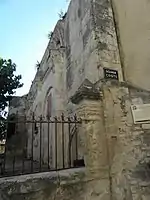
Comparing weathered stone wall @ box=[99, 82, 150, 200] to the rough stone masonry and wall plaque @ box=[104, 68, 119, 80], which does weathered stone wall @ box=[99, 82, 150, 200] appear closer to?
the rough stone masonry

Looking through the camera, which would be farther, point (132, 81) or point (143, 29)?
point (143, 29)

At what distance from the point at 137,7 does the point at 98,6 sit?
107 cm

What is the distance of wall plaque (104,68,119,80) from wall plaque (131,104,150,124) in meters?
0.77

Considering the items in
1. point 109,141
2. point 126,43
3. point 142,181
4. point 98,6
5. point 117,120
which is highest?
point 98,6

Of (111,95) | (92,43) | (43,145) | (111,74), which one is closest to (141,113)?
(111,95)

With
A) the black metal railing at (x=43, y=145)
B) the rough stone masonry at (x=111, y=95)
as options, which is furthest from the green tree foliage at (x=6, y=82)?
the rough stone masonry at (x=111, y=95)

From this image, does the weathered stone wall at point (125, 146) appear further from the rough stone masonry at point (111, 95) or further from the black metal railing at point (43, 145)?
the black metal railing at point (43, 145)

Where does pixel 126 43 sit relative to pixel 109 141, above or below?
above

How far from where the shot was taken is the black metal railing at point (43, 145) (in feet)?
12.5

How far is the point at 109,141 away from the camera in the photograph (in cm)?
385

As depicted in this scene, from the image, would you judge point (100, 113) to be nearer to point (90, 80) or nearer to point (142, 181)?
point (90, 80)

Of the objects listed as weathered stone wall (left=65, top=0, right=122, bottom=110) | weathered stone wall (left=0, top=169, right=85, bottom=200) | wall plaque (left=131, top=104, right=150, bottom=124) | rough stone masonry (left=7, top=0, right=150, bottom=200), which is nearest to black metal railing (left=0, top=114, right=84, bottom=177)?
weathered stone wall (left=0, top=169, right=85, bottom=200)

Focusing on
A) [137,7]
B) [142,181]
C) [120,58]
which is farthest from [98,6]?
[142,181]

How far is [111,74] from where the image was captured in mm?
4449
